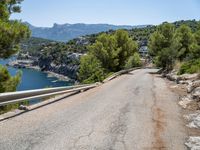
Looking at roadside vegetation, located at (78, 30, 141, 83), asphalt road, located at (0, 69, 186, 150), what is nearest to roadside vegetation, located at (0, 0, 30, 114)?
asphalt road, located at (0, 69, 186, 150)

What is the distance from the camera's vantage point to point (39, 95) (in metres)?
13.7

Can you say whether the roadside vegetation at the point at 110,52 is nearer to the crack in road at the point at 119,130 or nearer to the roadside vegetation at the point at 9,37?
the roadside vegetation at the point at 9,37

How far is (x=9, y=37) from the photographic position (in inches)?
629

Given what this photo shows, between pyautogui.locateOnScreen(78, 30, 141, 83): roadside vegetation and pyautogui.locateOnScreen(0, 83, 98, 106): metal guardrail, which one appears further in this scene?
pyautogui.locateOnScreen(78, 30, 141, 83): roadside vegetation

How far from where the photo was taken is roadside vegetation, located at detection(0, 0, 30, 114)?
51.6 feet

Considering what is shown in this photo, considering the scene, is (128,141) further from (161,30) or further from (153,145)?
(161,30)

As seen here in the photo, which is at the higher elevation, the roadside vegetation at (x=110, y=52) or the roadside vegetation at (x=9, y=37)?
the roadside vegetation at (x=9, y=37)

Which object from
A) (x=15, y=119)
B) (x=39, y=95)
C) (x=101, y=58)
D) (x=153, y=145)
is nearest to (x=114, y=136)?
(x=153, y=145)

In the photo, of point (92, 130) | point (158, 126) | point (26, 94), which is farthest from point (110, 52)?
point (92, 130)

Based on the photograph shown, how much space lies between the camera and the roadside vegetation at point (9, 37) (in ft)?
51.6

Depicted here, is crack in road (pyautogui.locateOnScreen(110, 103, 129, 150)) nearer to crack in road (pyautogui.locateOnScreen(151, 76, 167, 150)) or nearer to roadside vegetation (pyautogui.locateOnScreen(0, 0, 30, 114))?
crack in road (pyautogui.locateOnScreen(151, 76, 167, 150))

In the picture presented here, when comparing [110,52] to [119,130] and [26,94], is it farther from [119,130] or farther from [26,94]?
[119,130]

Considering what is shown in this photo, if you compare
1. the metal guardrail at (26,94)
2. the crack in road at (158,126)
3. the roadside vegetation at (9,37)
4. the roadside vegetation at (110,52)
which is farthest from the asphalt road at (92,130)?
the roadside vegetation at (110,52)

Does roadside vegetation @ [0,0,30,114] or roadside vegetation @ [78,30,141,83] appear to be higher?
roadside vegetation @ [0,0,30,114]
